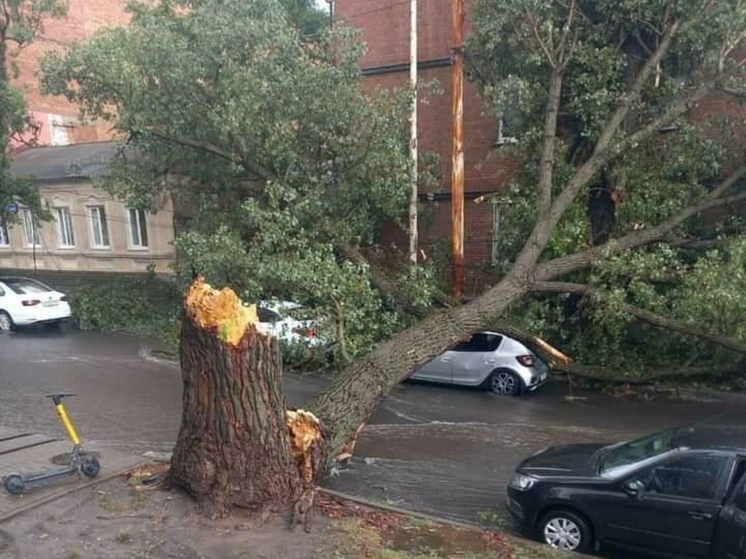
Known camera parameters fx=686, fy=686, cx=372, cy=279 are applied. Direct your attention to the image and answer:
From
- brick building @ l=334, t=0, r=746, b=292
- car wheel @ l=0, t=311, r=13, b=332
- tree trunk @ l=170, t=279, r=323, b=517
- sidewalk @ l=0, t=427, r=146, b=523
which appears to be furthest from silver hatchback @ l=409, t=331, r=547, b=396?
car wheel @ l=0, t=311, r=13, b=332

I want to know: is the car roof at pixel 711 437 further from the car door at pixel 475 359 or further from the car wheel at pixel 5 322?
the car wheel at pixel 5 322

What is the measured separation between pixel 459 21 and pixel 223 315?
1001 centimetres

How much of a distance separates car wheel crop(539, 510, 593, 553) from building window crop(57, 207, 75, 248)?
78.3 feet

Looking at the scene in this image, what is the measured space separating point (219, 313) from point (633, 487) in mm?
4318

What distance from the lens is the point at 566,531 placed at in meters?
6.96

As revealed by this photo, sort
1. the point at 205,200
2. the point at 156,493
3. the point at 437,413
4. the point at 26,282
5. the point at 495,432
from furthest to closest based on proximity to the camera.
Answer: the point at 26,282
the point at 205,200
the point at 437,413
the point at 495,432
the point at 156,493

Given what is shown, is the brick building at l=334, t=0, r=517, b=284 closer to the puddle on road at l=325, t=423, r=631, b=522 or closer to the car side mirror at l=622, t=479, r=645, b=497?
the puddle on road at l=325, t=423, r=631, b=522

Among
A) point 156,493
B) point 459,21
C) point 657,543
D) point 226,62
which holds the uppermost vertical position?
point 459,21

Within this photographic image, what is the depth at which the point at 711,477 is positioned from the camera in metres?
6.45

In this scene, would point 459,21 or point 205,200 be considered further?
point 205,200

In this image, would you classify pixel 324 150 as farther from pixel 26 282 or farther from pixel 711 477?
pixel 26 282

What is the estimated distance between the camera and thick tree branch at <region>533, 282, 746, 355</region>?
37.5ft

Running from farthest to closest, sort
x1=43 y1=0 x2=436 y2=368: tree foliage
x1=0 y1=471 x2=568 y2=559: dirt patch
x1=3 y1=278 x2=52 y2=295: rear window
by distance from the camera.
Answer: x1=3 y1=278 x2=52 y2=295: rear window, x1=43 y1=0 x2=436 y2=368: tree foliage, x1=0 y1=471 x2=568 y2=559: dirt patch

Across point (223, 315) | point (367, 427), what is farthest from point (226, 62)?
point (223, 315)
